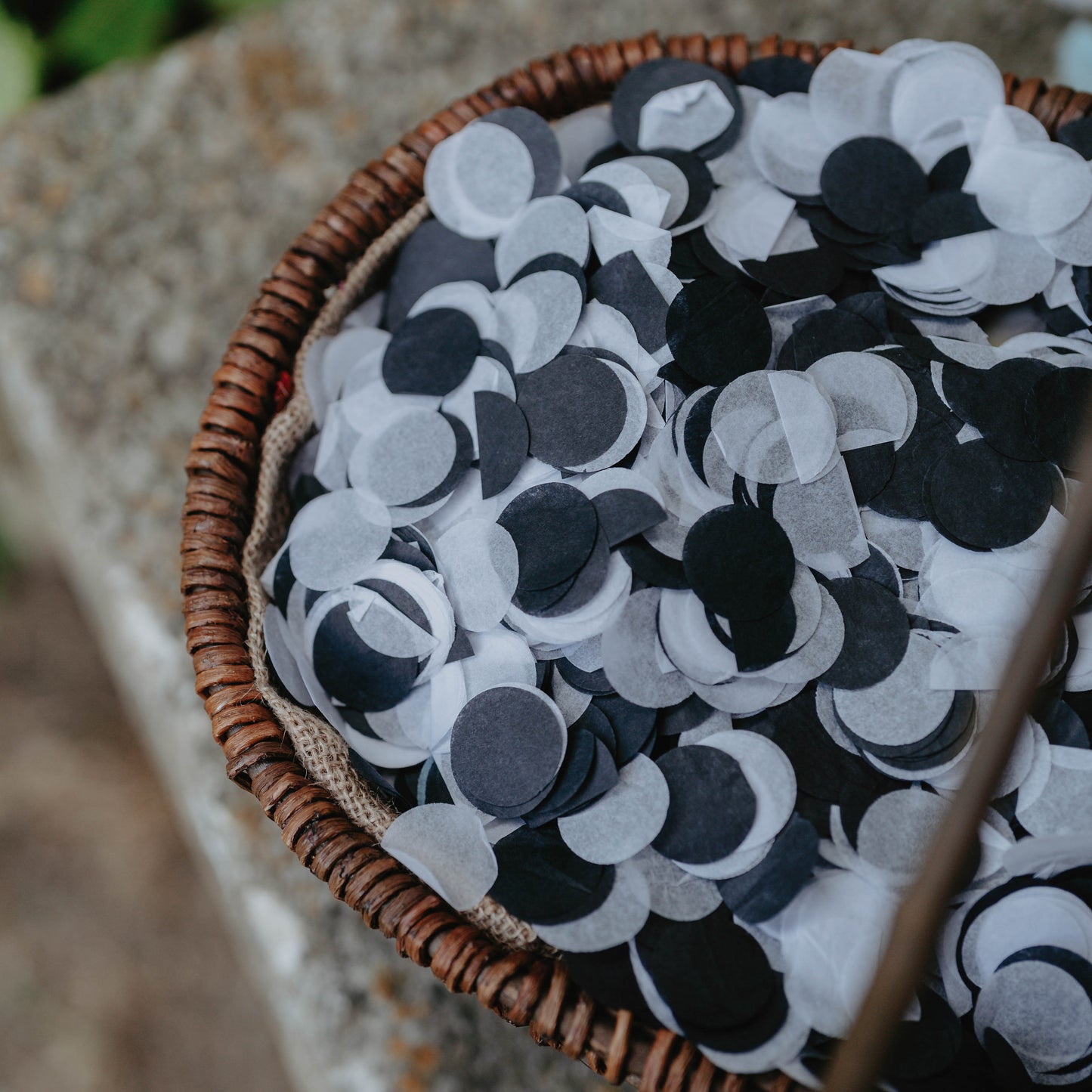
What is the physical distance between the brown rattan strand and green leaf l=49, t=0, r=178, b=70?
2.42ft

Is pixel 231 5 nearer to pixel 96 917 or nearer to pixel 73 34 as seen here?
pixel 73 34

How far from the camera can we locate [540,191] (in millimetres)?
715

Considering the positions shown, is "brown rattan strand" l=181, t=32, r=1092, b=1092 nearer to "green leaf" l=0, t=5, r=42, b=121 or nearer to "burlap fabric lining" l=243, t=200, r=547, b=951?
"burlap fabric lining" l=243, t=200, r=547, b=951

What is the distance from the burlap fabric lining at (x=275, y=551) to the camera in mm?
589

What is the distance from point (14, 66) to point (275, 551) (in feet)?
3.04

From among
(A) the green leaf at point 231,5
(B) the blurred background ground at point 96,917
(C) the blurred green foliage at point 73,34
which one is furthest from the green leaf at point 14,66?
(B) the blurred background ground at point 96,917

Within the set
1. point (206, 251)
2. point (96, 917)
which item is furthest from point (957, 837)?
point (96, 917)

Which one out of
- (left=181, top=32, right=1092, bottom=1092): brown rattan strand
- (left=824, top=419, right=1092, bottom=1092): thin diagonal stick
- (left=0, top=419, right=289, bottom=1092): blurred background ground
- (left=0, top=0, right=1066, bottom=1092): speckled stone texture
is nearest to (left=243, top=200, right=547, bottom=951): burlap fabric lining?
(left=181, top=32, right=1092, bottom=1092): brown rattan strand

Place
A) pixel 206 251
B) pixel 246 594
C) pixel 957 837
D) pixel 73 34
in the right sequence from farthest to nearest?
pixel 73 34 < pixel 206 251 < pixel 246 594 < pixel 957 837

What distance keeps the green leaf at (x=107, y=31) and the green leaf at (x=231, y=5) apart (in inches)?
2.5

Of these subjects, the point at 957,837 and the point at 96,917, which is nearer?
the point at 957,837

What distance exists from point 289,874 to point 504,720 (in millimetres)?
516

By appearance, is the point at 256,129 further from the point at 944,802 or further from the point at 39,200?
the point at 944,802

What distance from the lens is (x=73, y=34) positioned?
126cm
